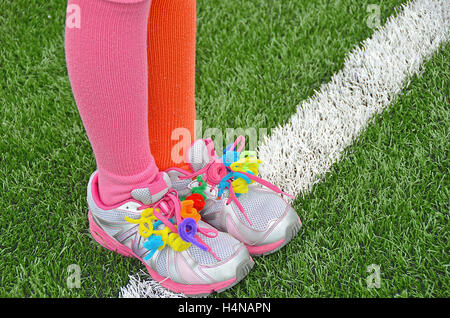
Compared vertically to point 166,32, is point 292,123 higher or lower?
lower

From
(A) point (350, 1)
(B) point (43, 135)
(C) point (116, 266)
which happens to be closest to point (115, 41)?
(C) point (116, 266)

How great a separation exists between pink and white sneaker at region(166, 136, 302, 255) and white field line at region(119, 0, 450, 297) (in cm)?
21

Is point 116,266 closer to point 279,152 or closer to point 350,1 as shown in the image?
point 279,152

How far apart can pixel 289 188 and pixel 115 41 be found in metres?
0.76

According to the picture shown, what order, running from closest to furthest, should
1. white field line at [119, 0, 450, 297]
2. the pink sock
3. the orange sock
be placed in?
the pink sock < the orange sock < white field line at [119, 0, 450, 297]

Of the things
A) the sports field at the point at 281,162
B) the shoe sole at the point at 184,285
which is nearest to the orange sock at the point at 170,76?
the shoe sole at the point at 184,285

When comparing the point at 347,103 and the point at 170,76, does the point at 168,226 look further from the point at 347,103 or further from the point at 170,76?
the point at 347,103

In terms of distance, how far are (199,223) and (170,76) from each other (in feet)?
1.24

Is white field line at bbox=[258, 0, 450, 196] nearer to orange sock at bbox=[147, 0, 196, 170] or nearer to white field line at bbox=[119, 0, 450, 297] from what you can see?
white field line at bbox=[119, 0, 450, 297]

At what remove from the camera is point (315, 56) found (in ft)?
6.63

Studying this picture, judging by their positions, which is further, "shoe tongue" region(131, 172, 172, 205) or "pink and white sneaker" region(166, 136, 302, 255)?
"pink and white sneaker" region(166, 136, 302, 255)

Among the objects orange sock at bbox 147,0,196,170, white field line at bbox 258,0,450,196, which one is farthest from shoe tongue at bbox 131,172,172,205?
white field line at bbox 258,0,450,196

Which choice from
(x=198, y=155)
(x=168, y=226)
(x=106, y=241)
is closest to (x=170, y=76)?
(x=198, y=155)

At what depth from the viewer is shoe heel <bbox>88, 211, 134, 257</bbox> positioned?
1.31m
